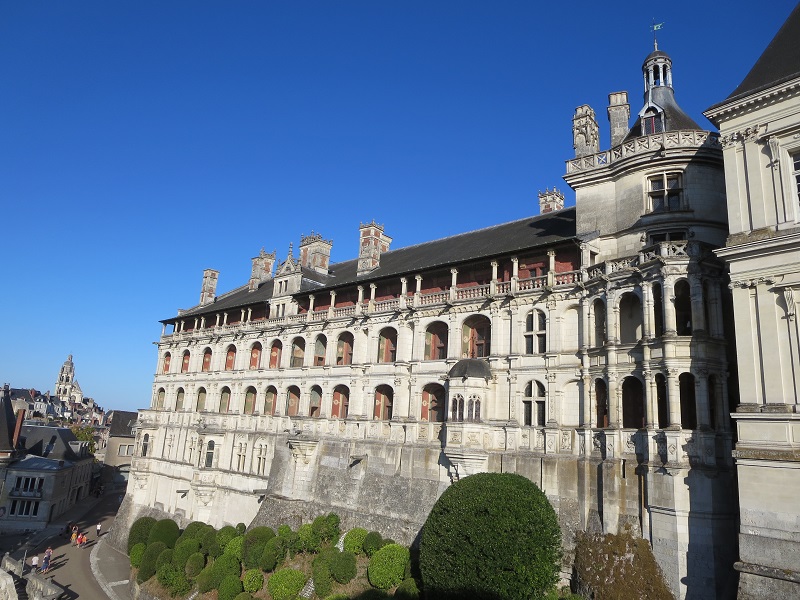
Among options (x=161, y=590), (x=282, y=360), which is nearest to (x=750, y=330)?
(x=282, y=360)

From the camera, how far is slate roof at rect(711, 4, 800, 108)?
21.4 meters

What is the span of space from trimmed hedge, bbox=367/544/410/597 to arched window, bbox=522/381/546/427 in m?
9.23

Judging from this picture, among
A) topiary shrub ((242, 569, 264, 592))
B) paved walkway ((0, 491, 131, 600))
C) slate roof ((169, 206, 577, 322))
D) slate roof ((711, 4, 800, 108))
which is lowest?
paved walkway ((0, 491, 131, 600))

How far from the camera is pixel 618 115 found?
3130cm

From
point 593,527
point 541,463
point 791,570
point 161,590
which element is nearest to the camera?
point 791,570

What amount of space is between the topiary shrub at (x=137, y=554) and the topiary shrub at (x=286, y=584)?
1748 cm

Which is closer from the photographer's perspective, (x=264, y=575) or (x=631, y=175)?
(x=631, y=175)

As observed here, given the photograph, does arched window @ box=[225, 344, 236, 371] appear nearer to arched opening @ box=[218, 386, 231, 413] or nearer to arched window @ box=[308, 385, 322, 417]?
arched opening @ box=[218, 386, 231, 413]

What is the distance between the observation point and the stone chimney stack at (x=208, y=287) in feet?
202

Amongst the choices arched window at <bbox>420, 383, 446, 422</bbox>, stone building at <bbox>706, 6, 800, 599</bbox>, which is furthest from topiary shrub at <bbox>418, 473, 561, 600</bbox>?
arched window at <bbox>420, 383, 446, 422</bbox>

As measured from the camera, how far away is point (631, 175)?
93.0 ft

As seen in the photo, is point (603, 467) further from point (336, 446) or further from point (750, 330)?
point (336, 446)

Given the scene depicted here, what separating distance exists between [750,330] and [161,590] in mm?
37990

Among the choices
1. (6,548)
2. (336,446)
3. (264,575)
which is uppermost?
(336,446)
